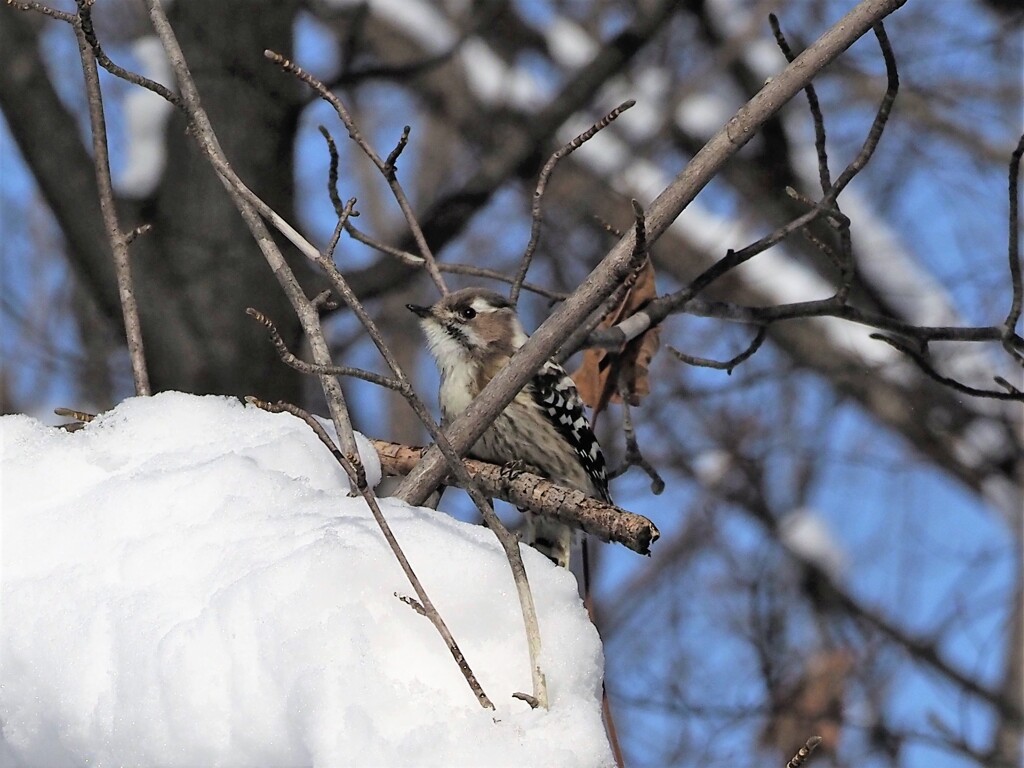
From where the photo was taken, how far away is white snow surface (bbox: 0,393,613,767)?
62.0 inches

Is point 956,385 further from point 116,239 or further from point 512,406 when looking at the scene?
point 116,239

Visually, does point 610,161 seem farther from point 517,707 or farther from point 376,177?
point 517,707

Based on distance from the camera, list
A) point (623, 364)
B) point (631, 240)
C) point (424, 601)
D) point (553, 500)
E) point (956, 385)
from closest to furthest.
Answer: point (424, 601) → point (631, 240) → point (553, 500) → point (956, 385) → point (623, 364)

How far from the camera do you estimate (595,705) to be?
168 cm

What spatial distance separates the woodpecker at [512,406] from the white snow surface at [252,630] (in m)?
2.22

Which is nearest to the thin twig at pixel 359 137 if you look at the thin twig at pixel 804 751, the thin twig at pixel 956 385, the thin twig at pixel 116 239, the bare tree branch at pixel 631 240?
the thin twig at pixel 116 239

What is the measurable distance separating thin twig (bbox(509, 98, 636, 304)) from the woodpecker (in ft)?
3.01

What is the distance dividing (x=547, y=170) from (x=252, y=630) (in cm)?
125

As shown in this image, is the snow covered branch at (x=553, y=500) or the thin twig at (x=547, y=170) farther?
the thin twig at (x=547, y=170)

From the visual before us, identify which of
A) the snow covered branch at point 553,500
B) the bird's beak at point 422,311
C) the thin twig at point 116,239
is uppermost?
the bird's beak at point 422,311

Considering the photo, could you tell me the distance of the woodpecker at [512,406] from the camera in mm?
4215

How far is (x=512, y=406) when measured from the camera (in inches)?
165

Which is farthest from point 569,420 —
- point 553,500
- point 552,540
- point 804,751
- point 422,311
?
point 804,751

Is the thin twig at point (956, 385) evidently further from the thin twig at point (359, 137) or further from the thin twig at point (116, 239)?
the thin twig at point (116, 239)
